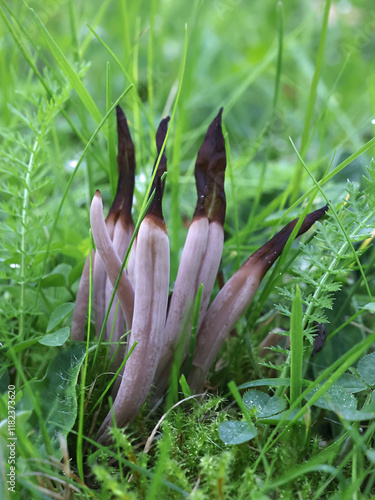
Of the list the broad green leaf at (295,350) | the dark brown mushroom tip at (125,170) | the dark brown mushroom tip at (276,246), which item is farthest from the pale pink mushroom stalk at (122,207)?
the broad green leaf at (295,350)

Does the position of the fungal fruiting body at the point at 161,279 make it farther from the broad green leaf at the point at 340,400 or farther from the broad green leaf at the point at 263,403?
the broad green leaf at the point at 340,400

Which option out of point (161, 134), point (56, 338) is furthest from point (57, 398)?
point (161, 134)

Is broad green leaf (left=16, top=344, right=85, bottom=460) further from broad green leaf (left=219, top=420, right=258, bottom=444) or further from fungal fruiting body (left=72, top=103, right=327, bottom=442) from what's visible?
broad green leaf (left=219, top=420, right=258, bottom=444)

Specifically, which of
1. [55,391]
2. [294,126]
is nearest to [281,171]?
[294,126]

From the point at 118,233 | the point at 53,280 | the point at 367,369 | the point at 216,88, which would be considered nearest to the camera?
the point at 367,369

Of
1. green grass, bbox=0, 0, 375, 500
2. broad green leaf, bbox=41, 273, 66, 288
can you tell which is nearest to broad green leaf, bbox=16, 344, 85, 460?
green grass, bbox=0, 0, 375, 500

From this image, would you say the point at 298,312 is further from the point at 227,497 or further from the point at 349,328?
the point at 349,328

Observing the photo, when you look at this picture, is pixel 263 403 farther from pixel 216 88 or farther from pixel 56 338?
pixel 216 88
